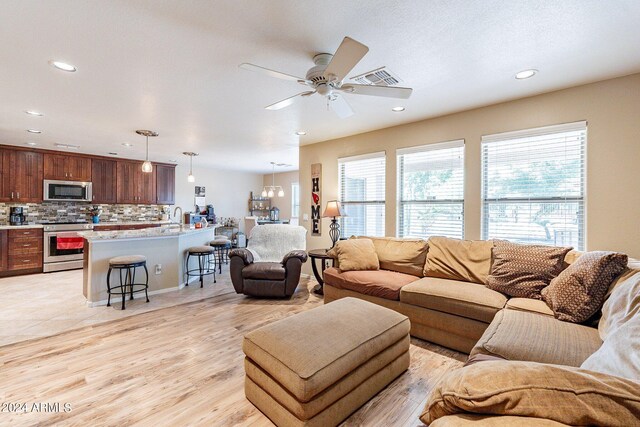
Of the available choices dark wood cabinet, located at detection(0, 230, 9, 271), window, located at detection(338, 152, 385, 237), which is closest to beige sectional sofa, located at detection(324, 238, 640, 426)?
window, located at detection(338, 152, 385, 237)

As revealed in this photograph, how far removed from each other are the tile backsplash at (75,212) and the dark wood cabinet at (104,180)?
39cm

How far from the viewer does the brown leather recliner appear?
162 inches

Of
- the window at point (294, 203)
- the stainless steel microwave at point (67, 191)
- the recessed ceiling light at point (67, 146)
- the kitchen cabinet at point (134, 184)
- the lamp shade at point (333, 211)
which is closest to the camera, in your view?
the lamp shade at point (333, 211)

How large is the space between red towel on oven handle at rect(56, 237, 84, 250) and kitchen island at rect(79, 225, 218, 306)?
2.11 metres

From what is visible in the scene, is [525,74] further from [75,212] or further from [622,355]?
[75,212]

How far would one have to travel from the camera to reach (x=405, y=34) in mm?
2055

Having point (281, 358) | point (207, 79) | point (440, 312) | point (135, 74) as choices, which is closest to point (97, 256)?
point (135, 74)

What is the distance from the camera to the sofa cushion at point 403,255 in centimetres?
354

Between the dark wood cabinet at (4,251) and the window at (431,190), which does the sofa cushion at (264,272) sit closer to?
the window at (431,190)

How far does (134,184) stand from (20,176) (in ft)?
6.52

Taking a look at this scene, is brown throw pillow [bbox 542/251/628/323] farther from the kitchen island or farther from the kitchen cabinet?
the kitchen cabinet

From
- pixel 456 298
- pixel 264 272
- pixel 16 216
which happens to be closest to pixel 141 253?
pixel 264 272

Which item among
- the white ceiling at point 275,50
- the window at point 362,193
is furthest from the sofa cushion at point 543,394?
the window at point 362,193

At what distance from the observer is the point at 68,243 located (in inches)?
231
